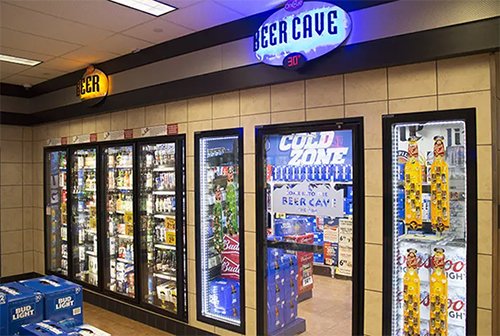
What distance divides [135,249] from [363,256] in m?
2.89

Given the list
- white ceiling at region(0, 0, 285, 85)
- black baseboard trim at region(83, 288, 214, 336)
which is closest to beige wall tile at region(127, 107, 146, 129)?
white ceiling at region(0, 0, 285, 85)

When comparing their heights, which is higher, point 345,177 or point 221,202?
point 345,177

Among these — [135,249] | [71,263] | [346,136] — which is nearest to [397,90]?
[346,136]

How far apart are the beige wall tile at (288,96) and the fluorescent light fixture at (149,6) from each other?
1132 mm

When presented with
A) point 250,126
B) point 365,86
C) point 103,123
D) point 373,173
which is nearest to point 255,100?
point 250,126

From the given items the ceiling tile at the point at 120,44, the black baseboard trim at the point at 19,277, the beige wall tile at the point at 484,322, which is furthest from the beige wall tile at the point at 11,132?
the beige wall tile at the point at 484,322

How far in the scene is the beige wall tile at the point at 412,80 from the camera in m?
2.88

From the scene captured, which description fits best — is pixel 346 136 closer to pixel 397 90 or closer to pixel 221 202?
pixel 397 90

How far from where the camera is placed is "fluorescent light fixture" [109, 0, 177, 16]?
342cm

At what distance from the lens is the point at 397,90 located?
3.02 m

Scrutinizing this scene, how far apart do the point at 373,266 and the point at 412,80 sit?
4.55ft

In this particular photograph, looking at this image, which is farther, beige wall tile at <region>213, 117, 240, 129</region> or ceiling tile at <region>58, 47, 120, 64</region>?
ceiling tile at <region>58, 47, 120, 64</region>

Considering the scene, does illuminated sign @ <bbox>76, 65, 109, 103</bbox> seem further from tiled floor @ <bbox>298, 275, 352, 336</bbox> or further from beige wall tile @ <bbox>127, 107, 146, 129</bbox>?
tiled floor @ <bbox>298, 275, 352, 336</bbox>

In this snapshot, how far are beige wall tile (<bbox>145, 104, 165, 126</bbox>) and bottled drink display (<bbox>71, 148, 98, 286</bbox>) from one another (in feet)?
4.55
